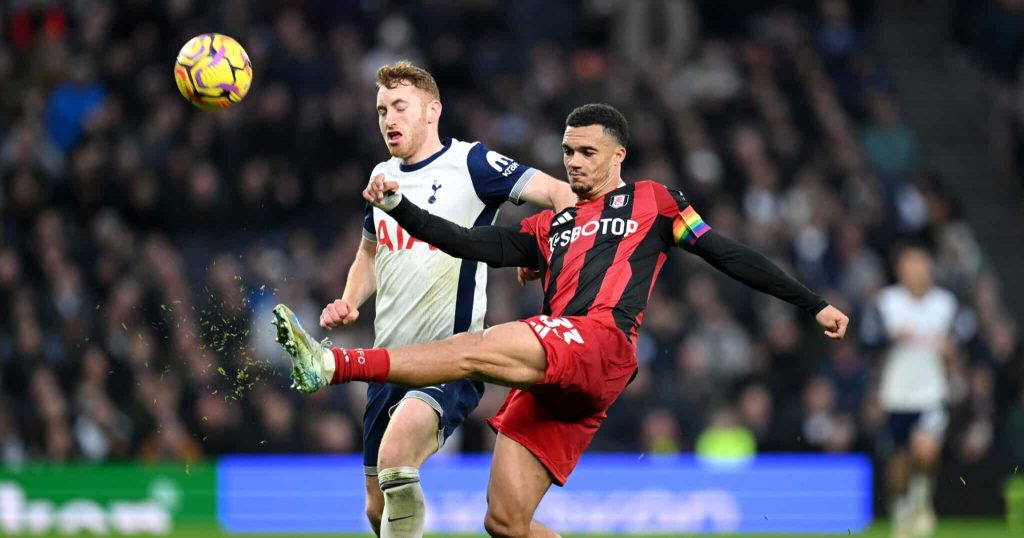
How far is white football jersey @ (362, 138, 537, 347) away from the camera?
805cm

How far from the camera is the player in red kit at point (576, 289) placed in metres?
7.18

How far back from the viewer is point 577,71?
1809cm

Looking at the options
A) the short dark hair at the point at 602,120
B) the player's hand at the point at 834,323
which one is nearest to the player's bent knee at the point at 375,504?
the short dark hair at the point at 602,120

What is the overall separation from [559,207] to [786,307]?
8805 millimetres

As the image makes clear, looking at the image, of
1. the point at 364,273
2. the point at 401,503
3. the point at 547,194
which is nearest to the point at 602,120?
the point at 547,194

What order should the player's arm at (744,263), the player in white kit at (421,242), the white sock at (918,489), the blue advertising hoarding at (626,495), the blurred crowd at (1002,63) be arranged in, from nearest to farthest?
the player's arm at (744,263) < the player in white kit at (421,242) < the white sock at (918,489) < the blue advertising hoarding at (626,495) < the blurred crowd at (1002,63)

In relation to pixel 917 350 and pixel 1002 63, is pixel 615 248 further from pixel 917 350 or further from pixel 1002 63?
pixel 1002 63

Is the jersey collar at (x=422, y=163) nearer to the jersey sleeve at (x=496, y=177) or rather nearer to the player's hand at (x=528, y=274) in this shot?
the jersey sleeve at (x=496, y=177)

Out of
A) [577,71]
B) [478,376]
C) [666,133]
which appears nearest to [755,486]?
[666,133]

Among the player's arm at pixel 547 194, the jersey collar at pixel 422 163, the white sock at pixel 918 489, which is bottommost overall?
the white sock at pixel 918 489

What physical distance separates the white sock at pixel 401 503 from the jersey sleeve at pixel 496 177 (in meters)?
1.48

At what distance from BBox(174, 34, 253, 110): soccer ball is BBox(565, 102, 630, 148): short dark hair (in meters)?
1.77

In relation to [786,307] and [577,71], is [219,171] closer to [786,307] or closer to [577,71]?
[577,71]

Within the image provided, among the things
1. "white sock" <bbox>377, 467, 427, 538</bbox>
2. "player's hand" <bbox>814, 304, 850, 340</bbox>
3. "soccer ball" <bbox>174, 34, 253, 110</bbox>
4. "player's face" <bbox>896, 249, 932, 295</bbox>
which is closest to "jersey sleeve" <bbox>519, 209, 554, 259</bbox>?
"white sock" <bbox>377, 467, 427, 538</bbox>
